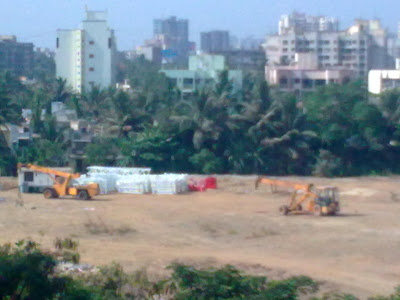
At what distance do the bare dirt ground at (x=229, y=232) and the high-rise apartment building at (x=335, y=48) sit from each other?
2339 inches

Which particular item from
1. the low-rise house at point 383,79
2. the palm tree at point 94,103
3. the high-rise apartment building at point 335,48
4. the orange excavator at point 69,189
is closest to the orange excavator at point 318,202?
the orange excavator at point 69,189

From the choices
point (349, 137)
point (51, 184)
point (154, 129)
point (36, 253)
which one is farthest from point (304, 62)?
point (36, 253)

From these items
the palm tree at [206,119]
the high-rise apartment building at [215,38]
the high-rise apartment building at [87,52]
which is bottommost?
the palm tree at [206,119]

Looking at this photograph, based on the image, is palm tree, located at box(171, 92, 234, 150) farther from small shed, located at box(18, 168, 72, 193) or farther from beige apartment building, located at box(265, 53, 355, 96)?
beige apartment building, located at box(265, 53, 355, 96)

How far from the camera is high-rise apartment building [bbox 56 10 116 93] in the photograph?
66.8m

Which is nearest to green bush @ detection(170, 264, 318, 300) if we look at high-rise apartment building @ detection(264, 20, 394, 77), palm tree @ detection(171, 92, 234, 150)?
palm tree @ detection(171, 92, 234, 150)

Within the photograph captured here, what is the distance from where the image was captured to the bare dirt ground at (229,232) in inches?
610

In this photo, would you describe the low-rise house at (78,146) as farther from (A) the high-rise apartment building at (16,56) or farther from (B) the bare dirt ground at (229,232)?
(A) the high-rise apartment building at (16,56)

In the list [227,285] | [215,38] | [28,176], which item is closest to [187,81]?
[28,176]

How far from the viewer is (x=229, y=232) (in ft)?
66.5

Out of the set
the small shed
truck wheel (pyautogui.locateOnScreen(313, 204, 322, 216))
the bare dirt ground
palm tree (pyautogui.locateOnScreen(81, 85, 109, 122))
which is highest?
palm tree (pyautogui.locateOnScreen(81, 85, 109, 122))

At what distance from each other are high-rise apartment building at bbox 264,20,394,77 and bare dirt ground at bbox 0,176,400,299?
5941 centimetres

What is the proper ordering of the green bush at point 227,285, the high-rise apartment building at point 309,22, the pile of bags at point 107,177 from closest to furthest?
the green bush at point 227,285 < the pile of bags at point 107,177 < the high-rise apartment building at point 309,22

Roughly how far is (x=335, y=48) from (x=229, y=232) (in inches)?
2763
